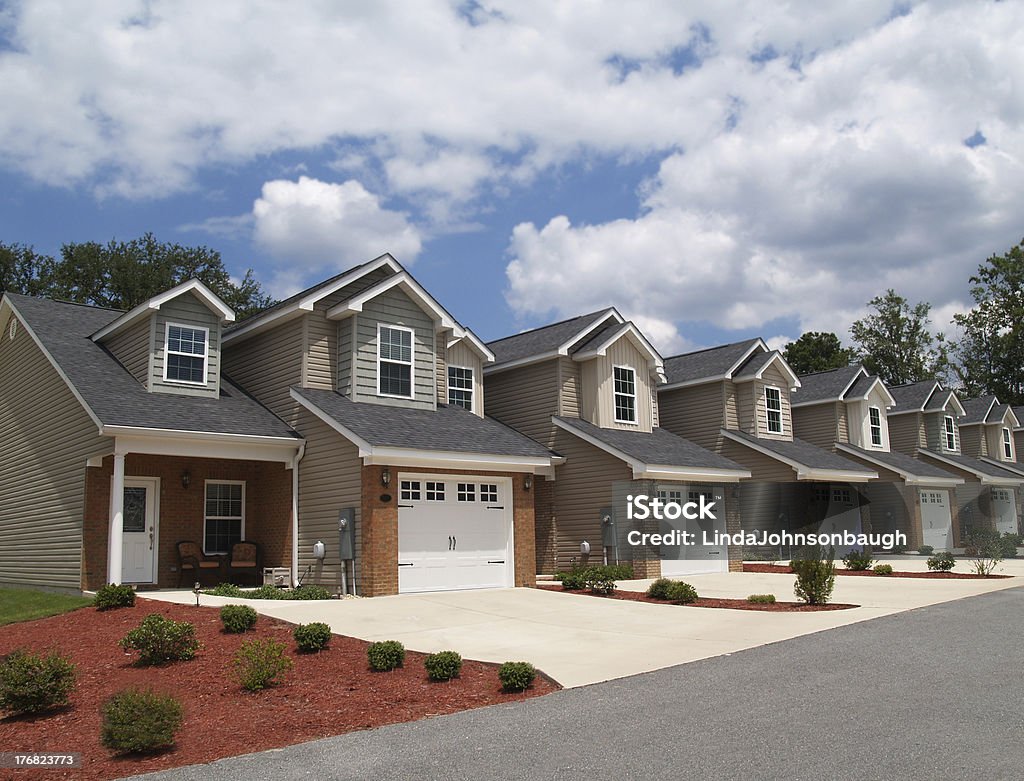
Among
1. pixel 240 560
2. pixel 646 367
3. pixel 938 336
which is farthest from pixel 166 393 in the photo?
pixel 938 336

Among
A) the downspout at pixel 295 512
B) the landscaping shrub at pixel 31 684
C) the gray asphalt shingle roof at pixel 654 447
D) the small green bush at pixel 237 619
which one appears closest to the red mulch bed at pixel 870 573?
the gray asphalt shingle roof at pixel 654 447

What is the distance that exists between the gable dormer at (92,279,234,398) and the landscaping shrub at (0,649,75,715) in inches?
435

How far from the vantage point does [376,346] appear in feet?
69.3

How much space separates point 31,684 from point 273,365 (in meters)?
13.2

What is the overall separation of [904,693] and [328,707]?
576 cm

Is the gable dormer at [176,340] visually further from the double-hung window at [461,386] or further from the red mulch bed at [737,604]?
the red mulch bed at [737,604]

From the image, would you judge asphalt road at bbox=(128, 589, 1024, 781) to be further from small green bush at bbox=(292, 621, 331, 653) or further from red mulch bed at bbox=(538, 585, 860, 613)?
red mulch bed at bbox=(538, 585, 860, 613)

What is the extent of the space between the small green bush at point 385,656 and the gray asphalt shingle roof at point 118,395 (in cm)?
858

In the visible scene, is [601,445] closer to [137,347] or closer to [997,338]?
[137,347]

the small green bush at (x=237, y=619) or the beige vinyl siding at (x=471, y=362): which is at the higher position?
the beige vinyl siding at (x=471, y=362)

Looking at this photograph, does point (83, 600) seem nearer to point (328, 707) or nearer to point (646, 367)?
point (328, 707)

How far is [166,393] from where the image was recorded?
19.7 meters

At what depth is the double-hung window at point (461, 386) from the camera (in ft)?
82.0

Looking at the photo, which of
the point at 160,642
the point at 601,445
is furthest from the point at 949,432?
the point at 160,642
